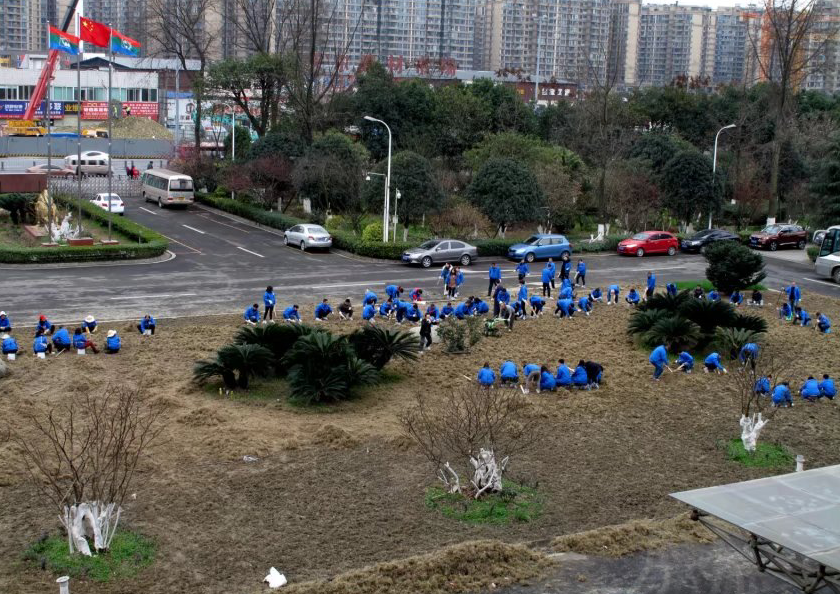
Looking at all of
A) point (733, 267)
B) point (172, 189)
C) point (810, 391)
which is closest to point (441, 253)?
point (733, 267)

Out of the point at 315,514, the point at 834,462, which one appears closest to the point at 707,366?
the point at 834,462

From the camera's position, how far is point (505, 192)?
4347 centimetres

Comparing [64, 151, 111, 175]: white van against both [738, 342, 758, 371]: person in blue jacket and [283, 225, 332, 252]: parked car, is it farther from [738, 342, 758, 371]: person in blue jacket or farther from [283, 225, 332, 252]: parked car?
[738, 342, 758, 371]: person in blue jacket

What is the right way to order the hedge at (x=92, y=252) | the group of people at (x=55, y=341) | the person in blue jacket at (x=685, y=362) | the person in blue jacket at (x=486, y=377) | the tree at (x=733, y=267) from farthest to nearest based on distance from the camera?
the hedge at (x=92, y=252), the tree at (x=733, y=267), the person in blue jacket at (x=685, y=362), the group of people at (x=55, y=341), the person in blue jacket at (x=486, y=377)

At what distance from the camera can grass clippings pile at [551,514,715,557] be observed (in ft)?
42.9

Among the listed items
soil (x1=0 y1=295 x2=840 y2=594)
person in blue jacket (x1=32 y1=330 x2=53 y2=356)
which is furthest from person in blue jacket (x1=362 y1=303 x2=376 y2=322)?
person in blue jacket (x1=32 y1=330 x2=53 y2=356)

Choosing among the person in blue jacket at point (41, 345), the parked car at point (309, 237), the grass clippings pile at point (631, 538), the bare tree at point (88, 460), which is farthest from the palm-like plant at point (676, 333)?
the parked car at point (309, 237)

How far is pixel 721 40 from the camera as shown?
15025 cm

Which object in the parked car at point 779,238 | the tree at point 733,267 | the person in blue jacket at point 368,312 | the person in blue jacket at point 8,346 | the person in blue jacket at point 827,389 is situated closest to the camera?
the person in blue jacket at point 827,389

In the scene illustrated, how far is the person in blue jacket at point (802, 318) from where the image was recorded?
2884cm

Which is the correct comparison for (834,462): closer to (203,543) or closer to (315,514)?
(315,514)

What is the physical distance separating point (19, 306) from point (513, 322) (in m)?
14.5

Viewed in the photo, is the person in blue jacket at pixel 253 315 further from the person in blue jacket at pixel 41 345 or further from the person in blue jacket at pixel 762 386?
the person in blue jacket at pixel 762 386

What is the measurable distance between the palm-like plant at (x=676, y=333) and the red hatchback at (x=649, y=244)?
18.7 metres
